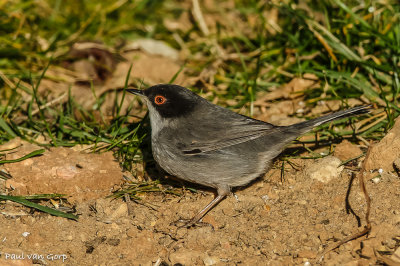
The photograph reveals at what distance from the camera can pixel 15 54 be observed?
7020mm

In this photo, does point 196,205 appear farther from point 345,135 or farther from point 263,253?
point 345,135

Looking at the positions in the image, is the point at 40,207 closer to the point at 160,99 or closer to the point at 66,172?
Answer: the point at 66,172

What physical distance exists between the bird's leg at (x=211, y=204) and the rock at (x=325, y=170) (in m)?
0.88

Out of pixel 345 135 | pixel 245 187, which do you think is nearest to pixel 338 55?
pixel 345 135

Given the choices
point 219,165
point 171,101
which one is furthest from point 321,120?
point 171,101

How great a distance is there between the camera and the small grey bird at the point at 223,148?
15.5ft

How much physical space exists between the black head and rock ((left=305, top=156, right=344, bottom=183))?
4.71 ft

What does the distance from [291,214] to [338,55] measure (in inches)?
112

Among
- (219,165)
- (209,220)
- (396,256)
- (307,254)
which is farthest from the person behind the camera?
(219,165)

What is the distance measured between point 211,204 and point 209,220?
182 mm

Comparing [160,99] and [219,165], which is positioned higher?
[160,99]

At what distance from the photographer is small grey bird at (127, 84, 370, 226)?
186 inches

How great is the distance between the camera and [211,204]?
464 cm

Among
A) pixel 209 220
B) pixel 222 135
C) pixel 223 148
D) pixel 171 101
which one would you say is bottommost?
pixel 209 220
